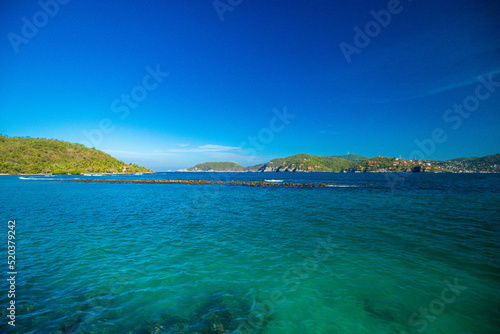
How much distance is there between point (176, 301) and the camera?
7867 mm

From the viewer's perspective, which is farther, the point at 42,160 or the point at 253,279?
the point at 42,160

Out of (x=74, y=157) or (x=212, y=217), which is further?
(x=74, y=157)

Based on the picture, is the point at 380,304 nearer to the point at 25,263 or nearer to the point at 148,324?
the point at 148,324

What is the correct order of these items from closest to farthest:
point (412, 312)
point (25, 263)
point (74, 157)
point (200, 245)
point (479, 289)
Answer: point (412, 312) → point (479, 289) → point (25, 263) → point (200, 245) → point (74, 157)

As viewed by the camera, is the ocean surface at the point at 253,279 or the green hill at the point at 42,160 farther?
the green hill at the point at 42,160

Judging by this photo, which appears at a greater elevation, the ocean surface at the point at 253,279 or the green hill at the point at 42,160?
the green hill at the point at 42,160

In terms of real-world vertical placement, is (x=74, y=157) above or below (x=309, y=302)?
above

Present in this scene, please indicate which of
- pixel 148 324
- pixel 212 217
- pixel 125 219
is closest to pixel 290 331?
pixel 148 324

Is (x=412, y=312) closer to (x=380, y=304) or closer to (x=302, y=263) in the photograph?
(x=380, y=304)

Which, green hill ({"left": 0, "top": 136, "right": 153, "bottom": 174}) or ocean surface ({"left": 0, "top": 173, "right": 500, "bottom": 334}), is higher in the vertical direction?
green hill ({"left": 0, "top": 136, "right": 153, "bottom": 174})

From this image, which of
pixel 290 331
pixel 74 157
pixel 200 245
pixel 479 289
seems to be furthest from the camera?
pixel 74 157

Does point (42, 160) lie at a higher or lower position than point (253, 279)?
higher

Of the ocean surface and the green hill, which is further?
the green hill

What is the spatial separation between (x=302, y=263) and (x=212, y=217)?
14201 mm
